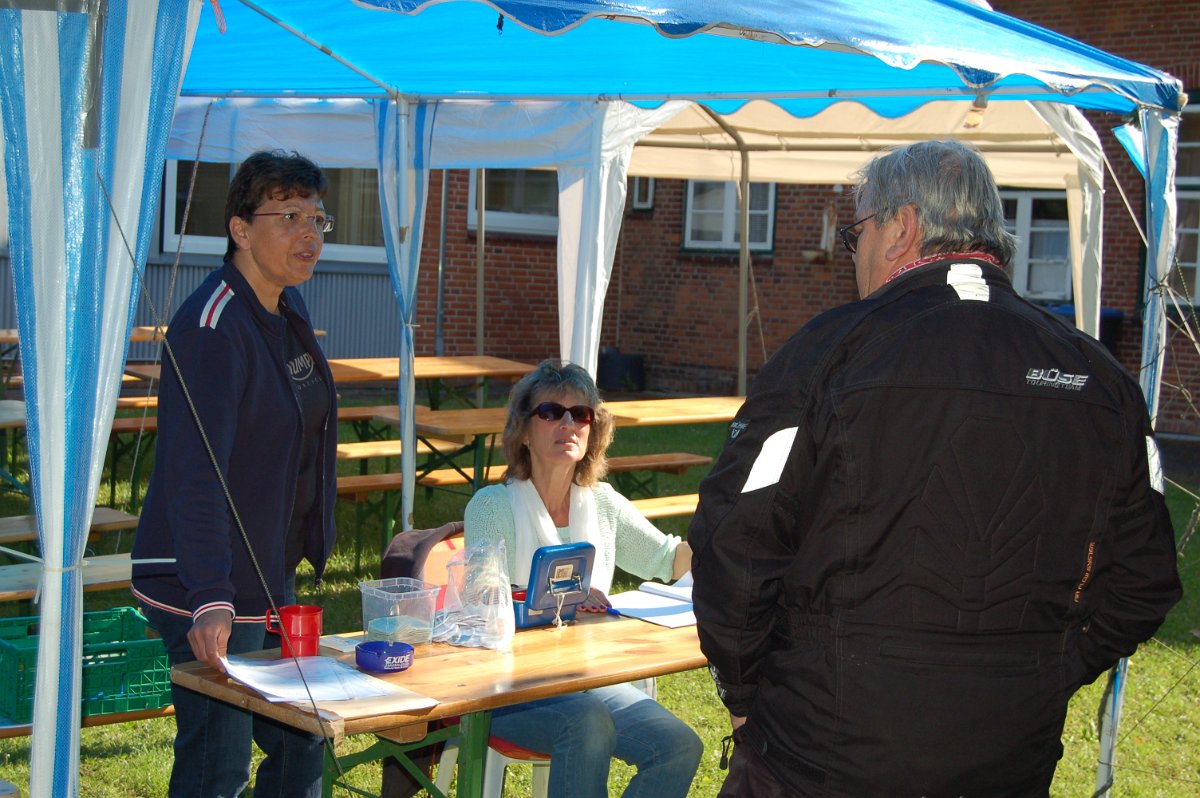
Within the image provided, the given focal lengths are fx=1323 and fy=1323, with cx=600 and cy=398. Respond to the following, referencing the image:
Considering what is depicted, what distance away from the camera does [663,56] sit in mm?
5320

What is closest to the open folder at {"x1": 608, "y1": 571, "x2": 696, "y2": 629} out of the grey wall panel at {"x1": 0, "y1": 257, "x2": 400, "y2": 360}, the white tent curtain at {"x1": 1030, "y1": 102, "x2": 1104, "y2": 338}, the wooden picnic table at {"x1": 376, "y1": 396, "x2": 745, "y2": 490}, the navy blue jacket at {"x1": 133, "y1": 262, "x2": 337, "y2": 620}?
the navy blue jacket at {"x1": 133, "y1": 262, "x2": 337, "y2": 620}

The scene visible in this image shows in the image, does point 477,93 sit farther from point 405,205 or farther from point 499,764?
point 499,764

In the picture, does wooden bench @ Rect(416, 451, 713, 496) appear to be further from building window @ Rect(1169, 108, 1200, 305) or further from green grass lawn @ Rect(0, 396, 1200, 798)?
building window @ Rect(1169, 108, 1200, 305)

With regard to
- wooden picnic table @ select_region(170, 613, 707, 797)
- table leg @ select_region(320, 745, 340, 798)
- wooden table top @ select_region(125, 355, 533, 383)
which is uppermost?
wooden table top @ select_region(125, 355, 533, 383)

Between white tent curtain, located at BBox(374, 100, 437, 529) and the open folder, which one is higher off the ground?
white tent curtain, located at BBox(374, 100, 437, 529)

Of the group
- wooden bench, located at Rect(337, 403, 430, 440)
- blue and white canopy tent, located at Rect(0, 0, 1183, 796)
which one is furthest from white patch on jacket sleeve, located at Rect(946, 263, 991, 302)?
wooden bench, located at Rect(337, 403, 430, 440)

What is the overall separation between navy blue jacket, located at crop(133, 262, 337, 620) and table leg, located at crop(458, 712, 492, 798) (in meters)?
0.54

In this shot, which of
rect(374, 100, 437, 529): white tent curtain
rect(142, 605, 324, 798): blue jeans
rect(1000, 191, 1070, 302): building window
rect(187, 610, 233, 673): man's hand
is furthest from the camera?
rect(1000, 191, 1070, 302): building window

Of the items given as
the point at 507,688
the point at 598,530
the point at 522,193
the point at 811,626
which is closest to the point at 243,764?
the point at 507,688

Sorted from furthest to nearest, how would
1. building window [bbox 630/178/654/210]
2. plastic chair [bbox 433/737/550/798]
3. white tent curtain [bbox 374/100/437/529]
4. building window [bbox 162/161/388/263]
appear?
building window [bbox 630/178/654/210] → building window [bbox 162/161/388/263] → white tent curtain [bbox 374/100/437/529] → plastic chair [bbox 433/737/550/798]

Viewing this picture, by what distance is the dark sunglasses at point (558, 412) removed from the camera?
3.73 meters

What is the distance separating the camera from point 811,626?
2.15 meters

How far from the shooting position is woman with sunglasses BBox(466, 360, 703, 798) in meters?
3.31

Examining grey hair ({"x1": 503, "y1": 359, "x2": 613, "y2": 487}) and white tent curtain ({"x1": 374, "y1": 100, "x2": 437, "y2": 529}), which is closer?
grey hair ({"x1": 503, "y1": 359, "x2": 613, "y2": 487})
